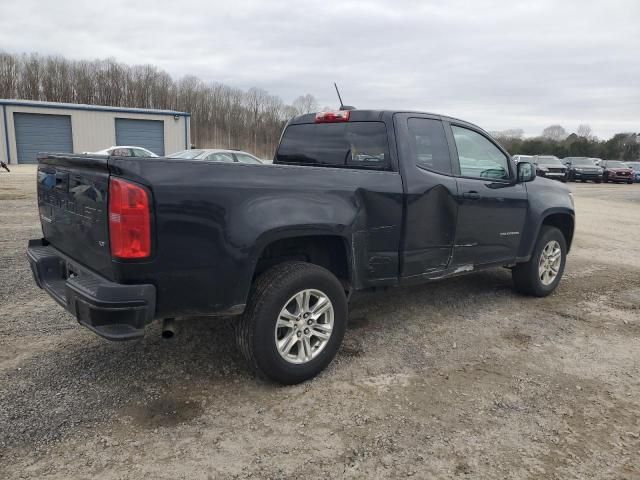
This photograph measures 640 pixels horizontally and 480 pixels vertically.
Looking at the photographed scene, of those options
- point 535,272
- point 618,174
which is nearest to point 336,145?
point 535,272

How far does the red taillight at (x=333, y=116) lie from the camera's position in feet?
14.0

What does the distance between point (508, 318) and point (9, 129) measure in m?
34.6

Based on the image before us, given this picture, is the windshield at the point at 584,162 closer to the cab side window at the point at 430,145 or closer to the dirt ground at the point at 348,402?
the dirt ground at the point at 348,402

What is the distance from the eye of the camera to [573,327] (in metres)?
4.61

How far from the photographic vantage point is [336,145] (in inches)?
172

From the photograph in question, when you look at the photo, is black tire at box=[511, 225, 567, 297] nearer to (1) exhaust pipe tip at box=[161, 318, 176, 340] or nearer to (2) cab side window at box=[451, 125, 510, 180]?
(2) cab side window at box=[451, 125, 510, 180]

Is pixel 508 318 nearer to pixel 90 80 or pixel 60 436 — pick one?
pixel 60 436

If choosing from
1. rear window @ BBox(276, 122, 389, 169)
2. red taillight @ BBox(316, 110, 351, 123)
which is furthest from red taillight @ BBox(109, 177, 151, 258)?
red taillight @ BBox(316, 110, 351, 123)

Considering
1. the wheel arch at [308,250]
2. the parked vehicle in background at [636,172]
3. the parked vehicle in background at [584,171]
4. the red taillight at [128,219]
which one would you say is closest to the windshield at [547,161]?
the parked vehicle in background at [584,171]

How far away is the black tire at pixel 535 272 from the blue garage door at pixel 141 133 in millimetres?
31868

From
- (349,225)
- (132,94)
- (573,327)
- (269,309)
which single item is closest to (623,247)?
(573,327)

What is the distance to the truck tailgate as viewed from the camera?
8.80ft

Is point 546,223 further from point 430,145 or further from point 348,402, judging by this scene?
point 348,402

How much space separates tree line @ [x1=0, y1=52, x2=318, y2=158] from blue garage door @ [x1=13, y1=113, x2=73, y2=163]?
22154 mm
